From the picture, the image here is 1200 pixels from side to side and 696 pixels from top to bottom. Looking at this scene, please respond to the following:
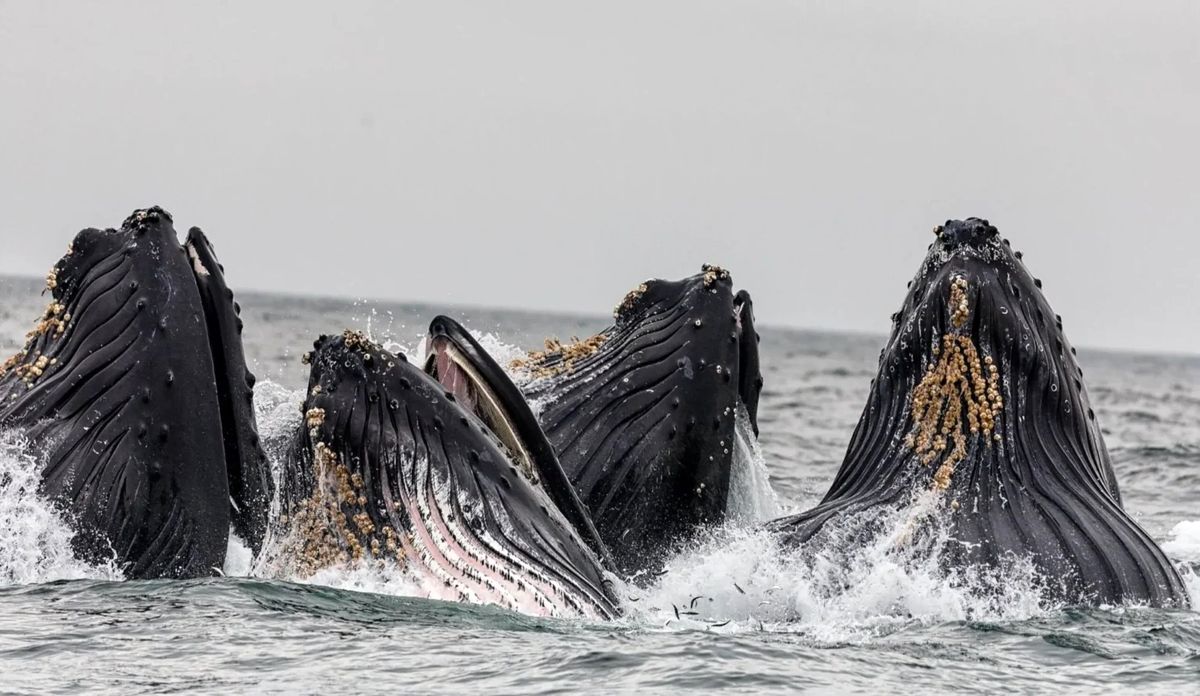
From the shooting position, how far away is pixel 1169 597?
9.77 m

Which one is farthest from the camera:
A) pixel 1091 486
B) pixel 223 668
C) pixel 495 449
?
pixel 1091 486

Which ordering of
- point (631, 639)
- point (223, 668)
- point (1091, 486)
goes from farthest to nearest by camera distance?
1. point (1091, 486)
2. point (631, 639)
3. point (223, 668)

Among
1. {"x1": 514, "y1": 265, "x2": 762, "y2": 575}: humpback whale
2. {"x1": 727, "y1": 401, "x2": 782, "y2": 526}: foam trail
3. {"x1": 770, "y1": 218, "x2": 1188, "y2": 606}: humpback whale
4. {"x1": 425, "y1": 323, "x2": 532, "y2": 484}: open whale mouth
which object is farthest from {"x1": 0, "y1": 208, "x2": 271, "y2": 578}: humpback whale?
{"x1": 727, "y1": 401, "x2": 782, "y2": 526}: foam trail

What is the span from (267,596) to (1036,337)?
4312mm

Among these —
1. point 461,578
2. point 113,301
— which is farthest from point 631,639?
point 113,301

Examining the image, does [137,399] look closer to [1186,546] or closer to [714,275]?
[714,275]

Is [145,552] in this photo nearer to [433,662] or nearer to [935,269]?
[433,662]

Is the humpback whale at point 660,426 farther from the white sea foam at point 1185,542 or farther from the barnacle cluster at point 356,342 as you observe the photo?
the white sea foam at point 1185,542

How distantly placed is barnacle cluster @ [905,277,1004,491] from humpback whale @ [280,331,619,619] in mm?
2140

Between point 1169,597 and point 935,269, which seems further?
point 935,269

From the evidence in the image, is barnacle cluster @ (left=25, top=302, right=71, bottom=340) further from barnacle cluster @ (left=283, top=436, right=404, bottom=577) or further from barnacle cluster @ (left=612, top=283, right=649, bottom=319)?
barnacle cluster @ (left=612, top=283, right=649, bottom=319)

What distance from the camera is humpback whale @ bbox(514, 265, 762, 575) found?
11.2 m

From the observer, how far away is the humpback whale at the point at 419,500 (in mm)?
8922

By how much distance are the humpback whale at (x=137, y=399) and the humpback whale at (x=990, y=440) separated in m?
3.16
